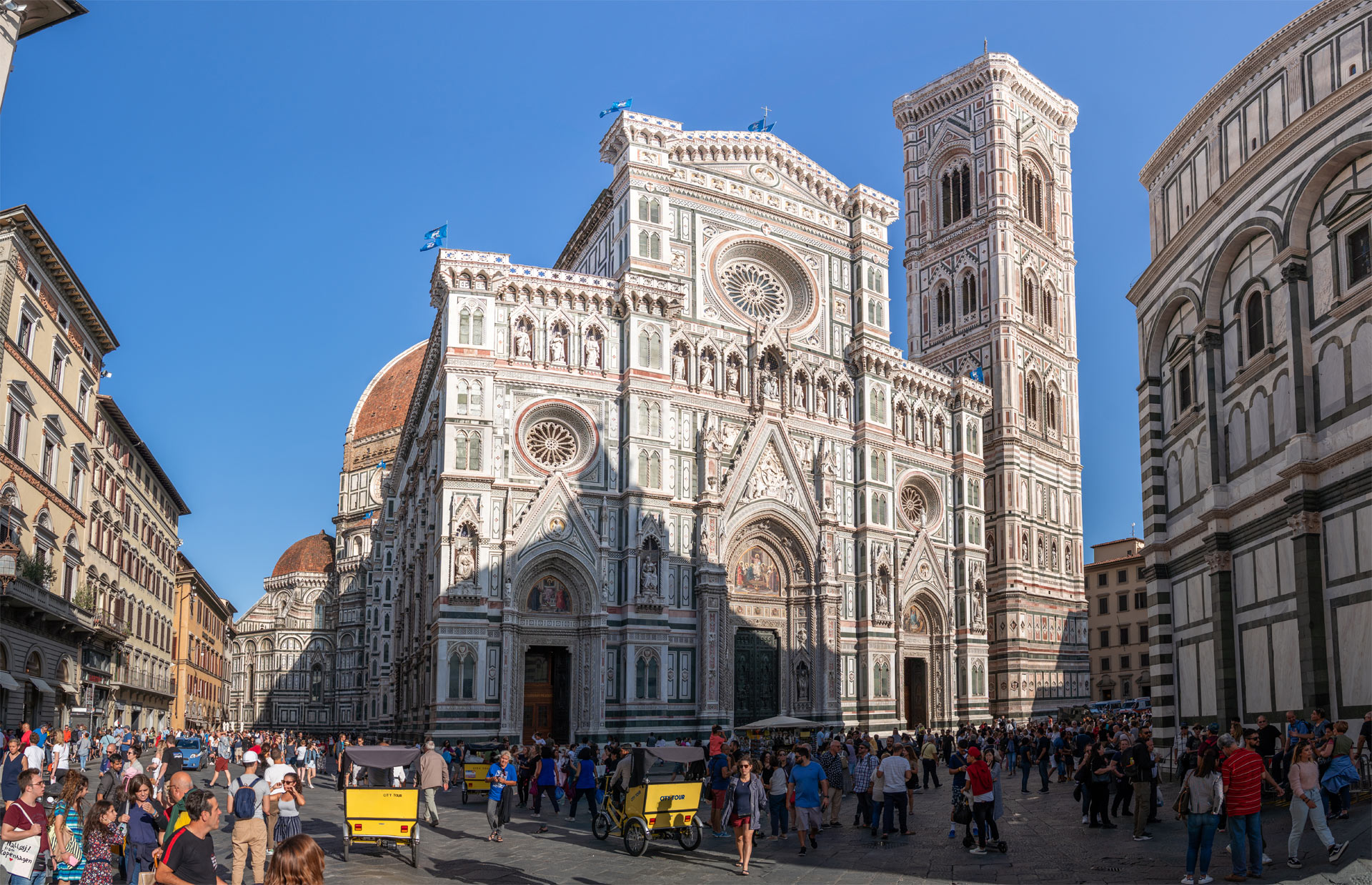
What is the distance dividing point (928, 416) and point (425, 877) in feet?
Result: 134

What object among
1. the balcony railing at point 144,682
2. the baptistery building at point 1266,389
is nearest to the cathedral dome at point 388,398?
the balcony railing at point 144,682

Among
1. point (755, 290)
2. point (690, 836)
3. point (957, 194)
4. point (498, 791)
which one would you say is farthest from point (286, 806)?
point (957, 194)

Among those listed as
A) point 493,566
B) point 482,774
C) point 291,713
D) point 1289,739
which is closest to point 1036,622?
point 493,566

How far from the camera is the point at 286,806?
1556 cm

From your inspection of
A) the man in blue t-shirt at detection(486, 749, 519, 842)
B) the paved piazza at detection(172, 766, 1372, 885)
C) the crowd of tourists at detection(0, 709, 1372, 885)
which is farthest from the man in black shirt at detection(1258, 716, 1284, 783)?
the man in blue t-shirt at detection(486, 749, 519, 842)

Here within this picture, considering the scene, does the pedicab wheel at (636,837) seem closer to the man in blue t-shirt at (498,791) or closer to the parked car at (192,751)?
the man in blue t-shirt at (498,791)

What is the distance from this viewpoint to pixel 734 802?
55.8ft

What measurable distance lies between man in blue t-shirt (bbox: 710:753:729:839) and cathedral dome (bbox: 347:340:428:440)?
7915cm

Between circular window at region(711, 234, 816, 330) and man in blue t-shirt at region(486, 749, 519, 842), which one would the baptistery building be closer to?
man in blue t-shirt at region(486, 749, 519, 842)

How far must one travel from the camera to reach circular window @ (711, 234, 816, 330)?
4859 cm

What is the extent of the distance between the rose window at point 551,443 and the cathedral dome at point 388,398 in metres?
56.6

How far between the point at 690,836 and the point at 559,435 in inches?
1011

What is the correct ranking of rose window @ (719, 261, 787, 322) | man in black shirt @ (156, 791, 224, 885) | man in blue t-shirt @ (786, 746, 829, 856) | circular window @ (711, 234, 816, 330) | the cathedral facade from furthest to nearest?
1. rose window @ (719, 261, 787, 322)
2. circular window @ (711, 234, 816, 330)
3. the cathedral facade
4. man in blue t-shirt @ (786, 746, 829, 856)
5. man in black shirt @ (156, 791, 224, 885)

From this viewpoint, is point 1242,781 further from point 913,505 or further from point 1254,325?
point 913,505
